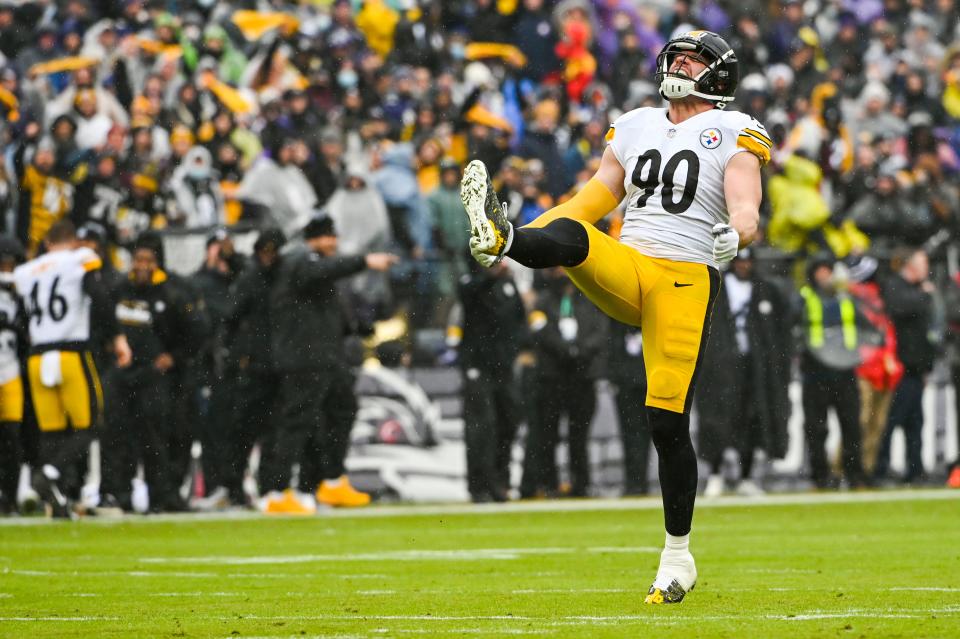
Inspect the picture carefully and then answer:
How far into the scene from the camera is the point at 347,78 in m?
20.7

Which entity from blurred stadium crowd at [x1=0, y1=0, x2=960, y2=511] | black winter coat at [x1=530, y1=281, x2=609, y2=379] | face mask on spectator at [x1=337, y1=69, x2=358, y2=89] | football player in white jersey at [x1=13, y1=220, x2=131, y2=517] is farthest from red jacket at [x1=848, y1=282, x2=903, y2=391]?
football player in white jersey at [x1=13, y1=220, x2=131, y2=517]

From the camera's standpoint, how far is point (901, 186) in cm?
1977

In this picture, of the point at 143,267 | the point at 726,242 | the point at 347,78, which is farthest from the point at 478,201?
the point at 347,78

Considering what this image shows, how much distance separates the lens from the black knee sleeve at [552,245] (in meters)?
7.28

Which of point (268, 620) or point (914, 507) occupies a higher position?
point (268, 620)

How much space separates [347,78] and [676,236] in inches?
522

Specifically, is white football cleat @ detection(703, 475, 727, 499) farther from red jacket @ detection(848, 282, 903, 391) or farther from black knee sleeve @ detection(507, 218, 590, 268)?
black knee sleeve @ detection(507, 218, 590, 268)

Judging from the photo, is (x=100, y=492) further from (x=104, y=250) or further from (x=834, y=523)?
(x=834, y=523)

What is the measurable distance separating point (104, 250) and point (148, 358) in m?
1.01

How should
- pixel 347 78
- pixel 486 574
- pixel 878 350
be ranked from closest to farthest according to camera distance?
pixel 486 574, pixel 878 350, pixel 347 78

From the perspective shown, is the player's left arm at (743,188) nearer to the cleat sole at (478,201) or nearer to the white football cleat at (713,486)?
the cleat sole at (478,201)

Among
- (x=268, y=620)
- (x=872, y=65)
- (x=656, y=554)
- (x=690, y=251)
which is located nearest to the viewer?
(x=268, y=620)

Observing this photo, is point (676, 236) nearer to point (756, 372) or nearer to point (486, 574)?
point (486, 574)

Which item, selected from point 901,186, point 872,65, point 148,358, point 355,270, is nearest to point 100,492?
point 148,358
